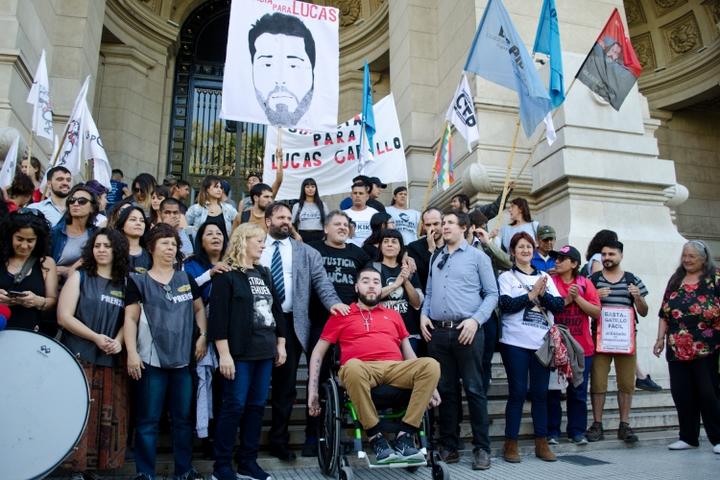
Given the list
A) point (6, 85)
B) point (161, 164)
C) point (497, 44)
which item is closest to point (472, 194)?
point (497, 44)

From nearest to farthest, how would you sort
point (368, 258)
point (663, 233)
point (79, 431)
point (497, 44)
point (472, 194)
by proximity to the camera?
point (79, 431) < point (368, 258) < point (497, 44) < point (663, 233) < point (472, 194)

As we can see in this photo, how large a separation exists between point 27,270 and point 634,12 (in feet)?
58.4

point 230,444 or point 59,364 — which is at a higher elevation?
point 59,364

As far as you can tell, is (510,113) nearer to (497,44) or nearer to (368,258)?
(497,44)

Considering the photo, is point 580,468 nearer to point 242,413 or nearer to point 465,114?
point 242,413

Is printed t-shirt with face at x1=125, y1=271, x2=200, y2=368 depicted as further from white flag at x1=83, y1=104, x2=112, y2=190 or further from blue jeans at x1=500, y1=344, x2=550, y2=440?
white flag at x1=83, y1=104, x2=112, y2=190

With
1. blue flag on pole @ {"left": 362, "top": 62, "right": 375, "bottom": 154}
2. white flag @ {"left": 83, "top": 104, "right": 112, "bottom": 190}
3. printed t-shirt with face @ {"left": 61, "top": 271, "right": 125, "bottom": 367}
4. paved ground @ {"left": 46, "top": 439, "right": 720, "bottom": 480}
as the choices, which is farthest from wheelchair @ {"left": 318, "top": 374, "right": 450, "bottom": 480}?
white flag @ {"left": 83, "top": 104, "right": 112, "bottom": 190}

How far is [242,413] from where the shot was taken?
4.27 meters

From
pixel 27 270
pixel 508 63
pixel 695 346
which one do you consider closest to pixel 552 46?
pixel 508 63

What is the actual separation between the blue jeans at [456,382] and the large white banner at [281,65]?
373cm

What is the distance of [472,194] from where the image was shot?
9.48m

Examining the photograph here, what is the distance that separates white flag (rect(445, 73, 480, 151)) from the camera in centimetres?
762

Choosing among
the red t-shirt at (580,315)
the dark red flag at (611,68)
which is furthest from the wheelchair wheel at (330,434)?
the dark red flag at (611,68)

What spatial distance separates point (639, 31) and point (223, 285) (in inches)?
653
